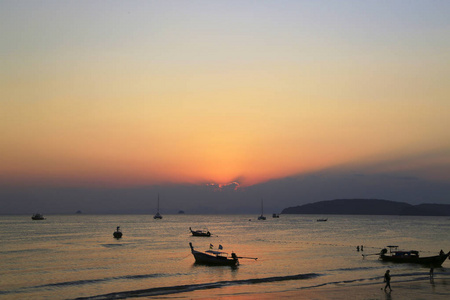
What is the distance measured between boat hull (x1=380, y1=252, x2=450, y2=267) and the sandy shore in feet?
45.9

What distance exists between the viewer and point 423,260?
58812 mm

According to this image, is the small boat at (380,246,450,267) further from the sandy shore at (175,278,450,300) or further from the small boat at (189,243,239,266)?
the small boat at (189,243,239,266)

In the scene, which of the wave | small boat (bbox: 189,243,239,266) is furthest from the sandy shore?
small boat (bbox: 189,243,239,266)

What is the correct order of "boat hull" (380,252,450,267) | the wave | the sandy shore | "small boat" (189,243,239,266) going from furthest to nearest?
"small boat" (189,243,239,266)
"boat hull" (380,252,450,267)
the wave
the sandy shore

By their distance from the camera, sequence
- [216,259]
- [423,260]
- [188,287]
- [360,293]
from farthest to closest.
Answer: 1. [216,259]
2. [423,260]
3. [188,287]
4. [360,293]

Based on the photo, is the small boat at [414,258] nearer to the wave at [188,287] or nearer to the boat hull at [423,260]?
the boat hull at [423,260]

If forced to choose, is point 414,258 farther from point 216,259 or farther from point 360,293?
point 216,259

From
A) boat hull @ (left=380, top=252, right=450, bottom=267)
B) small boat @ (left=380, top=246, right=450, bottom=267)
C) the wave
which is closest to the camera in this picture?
the wave

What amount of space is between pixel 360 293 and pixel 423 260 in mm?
24772

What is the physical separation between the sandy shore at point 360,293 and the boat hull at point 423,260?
14.0m

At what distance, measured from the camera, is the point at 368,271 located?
55188 millimetres

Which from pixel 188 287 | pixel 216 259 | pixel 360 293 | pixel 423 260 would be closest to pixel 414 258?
pixel 423 260

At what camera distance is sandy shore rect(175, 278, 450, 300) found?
37.6 m

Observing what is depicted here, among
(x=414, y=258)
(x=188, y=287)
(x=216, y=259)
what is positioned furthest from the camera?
(x=414, y=258)
